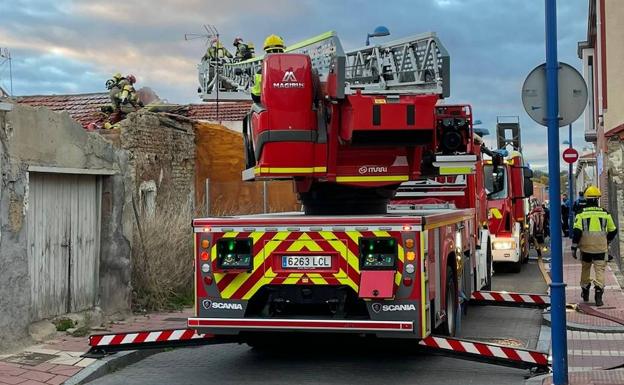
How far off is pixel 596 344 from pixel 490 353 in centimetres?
244

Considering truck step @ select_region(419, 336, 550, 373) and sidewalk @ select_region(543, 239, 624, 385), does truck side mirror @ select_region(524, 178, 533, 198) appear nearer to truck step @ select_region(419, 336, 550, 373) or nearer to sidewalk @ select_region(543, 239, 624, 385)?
sidewalk @ select_region(543, 239, 624, 385)

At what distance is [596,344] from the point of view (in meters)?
9.41

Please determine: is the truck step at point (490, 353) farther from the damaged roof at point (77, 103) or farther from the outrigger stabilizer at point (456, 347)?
the damaged roof at point (77, 103)

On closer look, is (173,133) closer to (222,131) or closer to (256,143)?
(222,131)

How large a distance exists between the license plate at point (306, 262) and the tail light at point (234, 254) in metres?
0.38

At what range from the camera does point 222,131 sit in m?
20.6

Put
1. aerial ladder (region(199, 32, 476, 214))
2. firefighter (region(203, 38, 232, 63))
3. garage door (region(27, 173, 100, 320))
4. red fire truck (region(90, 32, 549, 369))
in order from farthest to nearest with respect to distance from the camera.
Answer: firefighter (region(203, 38, 232, 63)) < garage door (region(27, 173, 100, 320)) < aerial ladder (region(199, 32, 476, 214)) < red fire truck (region(90, 32, 549, 369))

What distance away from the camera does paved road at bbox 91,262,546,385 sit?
7914 mm

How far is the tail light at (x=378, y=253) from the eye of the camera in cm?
743

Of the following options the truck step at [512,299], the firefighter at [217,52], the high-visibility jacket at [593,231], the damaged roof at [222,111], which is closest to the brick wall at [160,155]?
the truck step at [512,299]

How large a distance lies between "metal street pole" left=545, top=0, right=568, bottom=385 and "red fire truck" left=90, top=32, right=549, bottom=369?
0.72 metres

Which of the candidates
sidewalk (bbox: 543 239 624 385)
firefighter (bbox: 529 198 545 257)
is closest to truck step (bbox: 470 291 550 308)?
sidewalk (bbox: 543 239 624 385)

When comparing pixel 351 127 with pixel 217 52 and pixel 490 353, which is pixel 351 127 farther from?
pixel 217 52

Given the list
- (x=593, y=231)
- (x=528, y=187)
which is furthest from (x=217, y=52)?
(x=593, y=231)
